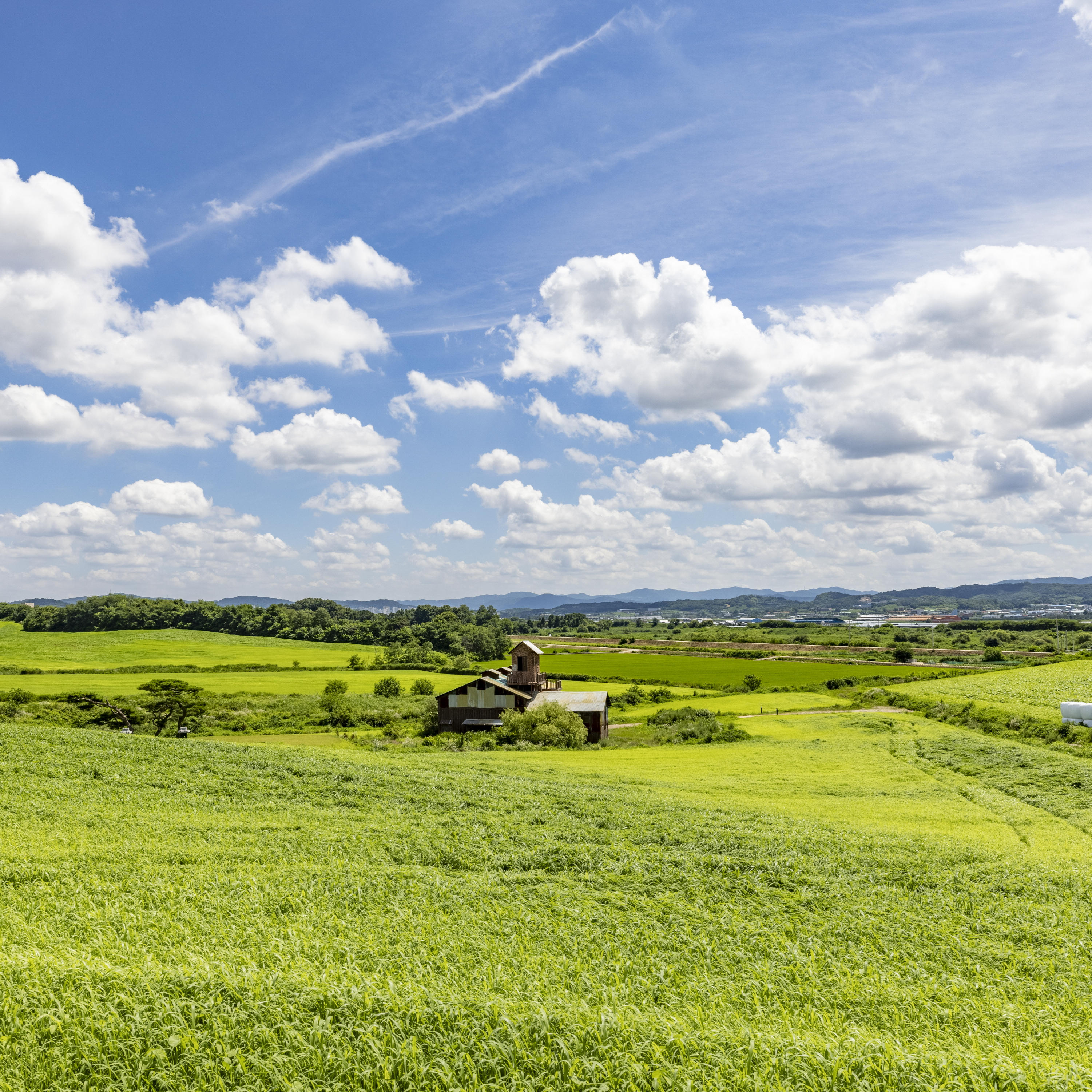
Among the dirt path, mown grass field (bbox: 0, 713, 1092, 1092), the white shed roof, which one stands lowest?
the dirt path

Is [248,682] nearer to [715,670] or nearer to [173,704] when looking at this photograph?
[173,704]

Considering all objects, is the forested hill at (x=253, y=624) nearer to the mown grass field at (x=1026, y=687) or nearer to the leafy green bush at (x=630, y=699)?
the leafy green bush at (x=630, y=699)

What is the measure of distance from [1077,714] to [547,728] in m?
35.5

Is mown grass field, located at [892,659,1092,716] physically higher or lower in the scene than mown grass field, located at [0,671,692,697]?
higher

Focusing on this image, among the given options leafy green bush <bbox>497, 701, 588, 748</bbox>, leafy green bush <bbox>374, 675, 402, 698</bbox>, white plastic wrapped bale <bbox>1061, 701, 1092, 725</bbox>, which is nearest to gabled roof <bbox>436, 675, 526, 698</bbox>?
leafy green bush <bbox>497, 701, 588, 748</bbox>

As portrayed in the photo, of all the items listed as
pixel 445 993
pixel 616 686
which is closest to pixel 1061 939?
pixel 445 993

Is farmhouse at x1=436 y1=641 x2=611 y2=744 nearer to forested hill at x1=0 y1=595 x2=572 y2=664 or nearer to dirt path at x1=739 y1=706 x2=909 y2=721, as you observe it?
dirt path at x1=739 y1=706 x2=909 y2=721

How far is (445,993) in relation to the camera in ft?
26.0

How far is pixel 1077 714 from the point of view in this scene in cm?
4416

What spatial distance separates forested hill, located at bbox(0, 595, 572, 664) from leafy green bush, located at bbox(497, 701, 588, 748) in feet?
264

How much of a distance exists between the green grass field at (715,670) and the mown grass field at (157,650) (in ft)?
128

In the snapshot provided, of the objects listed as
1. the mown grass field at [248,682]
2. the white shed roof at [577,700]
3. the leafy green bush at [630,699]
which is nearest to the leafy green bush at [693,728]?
the white shed roof at [577,700]

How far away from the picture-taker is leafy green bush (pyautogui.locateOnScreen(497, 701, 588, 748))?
51000 mm

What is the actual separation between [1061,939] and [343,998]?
40.4 ft
